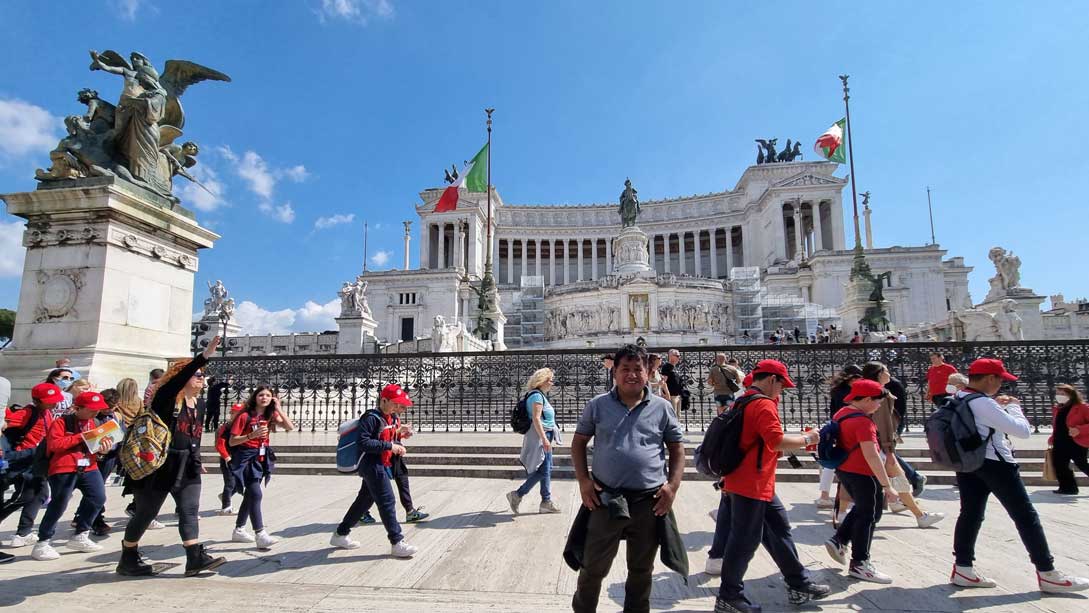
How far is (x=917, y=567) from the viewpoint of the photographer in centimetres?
432

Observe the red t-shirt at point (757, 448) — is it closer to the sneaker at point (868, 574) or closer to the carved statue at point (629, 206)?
the sneaker at point (868, 574)

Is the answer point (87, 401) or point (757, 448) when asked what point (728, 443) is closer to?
point (757, 448)

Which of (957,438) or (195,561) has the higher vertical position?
(957,438)

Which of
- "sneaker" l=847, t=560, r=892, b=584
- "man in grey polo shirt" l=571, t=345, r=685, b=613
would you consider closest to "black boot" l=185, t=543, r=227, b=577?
"man in grey polo shirt" l=571, t=345, r=685, b=613

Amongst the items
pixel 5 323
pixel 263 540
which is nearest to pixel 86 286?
pixel 263 540

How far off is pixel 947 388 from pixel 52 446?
1019 cm

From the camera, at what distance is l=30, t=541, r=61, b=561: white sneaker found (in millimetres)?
4484

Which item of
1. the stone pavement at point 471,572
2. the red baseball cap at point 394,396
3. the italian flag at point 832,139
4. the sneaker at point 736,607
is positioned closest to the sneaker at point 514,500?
the stone pavement at point 471,572

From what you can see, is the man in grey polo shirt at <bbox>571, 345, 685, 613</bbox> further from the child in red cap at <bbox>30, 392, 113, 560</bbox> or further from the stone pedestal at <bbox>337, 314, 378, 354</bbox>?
the stone pedestal at <bbox>337, 314, 378, 354</bbox>

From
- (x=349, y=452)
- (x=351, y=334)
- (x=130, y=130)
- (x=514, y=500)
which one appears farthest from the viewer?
(x=351, y=334)

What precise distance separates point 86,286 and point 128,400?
427cm

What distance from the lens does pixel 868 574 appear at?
13.0ft

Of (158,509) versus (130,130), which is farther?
(130,130)

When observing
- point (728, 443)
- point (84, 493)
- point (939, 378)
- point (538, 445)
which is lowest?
point (84, 493)
